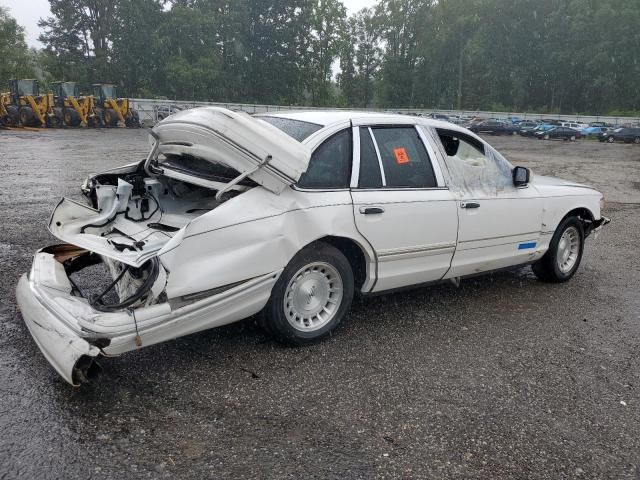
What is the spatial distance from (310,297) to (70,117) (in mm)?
31245

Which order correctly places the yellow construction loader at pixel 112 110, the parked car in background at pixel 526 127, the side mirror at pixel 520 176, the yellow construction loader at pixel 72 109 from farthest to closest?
1. the parked car in background at pixel 526 127
2. the yellow construction loader at pixel 112 110
3. the yellow construction loader at pixel 72 109
4. the side mirror at pixel 520 176

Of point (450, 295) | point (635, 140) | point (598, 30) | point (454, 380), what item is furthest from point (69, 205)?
point (598, 30)

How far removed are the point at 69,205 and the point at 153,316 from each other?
4.87ft

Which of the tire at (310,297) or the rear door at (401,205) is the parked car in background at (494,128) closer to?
the rear door at (401,205)

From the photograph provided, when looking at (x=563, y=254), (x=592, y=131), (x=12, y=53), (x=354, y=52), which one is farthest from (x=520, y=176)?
(x=354, y=52)

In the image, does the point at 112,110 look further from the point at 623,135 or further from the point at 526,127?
the point at 623,135

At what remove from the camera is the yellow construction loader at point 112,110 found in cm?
3284

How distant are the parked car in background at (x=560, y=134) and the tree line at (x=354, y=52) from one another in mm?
27395

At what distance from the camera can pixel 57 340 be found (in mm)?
3016

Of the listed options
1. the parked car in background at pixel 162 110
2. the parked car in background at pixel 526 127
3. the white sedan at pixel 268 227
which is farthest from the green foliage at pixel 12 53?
the white sedan at pixel 268 227

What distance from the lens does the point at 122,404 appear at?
10.2 ft

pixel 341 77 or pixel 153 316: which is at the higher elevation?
pixel 341 77

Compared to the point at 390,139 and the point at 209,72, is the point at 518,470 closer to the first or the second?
the point at 390,139

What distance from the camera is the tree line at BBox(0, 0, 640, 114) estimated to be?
199 ft
